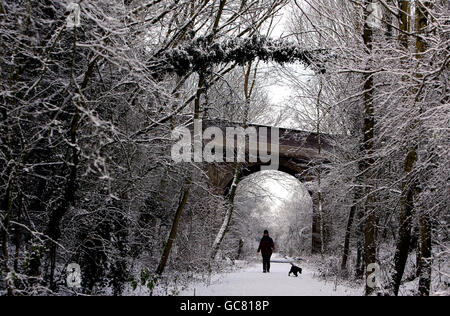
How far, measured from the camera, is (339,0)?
9.70 meters

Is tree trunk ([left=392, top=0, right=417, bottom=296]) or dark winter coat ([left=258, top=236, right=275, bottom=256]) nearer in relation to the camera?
tree trunk ([left=392, top=0, right=417, bottom=296])

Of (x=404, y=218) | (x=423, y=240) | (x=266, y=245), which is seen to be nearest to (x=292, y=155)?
(x=266, y=245)

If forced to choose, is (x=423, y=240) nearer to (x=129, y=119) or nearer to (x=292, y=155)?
(x=129, y=119)

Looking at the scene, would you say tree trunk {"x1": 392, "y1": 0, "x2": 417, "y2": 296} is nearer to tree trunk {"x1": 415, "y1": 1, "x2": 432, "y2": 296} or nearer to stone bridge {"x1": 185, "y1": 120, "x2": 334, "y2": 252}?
tree trunk {"x1": 415, "y1": 1, "x2": 432, "y2": 296}

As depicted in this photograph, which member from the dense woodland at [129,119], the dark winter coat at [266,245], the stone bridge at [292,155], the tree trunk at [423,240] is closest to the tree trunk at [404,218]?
the dense woodland at [129,119]

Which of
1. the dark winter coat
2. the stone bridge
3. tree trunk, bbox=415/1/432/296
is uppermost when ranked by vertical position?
the stone bridge

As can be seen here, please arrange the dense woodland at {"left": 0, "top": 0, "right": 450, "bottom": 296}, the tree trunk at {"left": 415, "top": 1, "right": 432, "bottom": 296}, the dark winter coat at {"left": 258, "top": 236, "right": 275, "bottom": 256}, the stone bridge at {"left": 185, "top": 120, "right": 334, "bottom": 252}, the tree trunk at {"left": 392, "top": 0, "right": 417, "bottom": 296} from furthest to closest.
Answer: the stone bridge at {"left": 185, "top": 120, "right": 334, "bottom": 252}, the dark winter coat at {"left": 258, "top": 236, "right": 275, "bottom": 256}, the tree trunk at {"left": 392, "top": 0, "right": 417, "bottom": 296}, the tree trunk at {"left": 415, "top": 1, "right": 432, "bottom": 296}, the dense woodland at {"left": 0, "top": 0, "right": 450, "bottom": 296}

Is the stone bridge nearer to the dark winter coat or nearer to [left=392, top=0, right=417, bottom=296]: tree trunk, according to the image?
the dark winter coat

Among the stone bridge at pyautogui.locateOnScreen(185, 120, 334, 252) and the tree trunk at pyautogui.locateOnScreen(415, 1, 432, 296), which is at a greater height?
the stone bridge at pyautogui.locateOnScreen(185, 120, 334, 252)

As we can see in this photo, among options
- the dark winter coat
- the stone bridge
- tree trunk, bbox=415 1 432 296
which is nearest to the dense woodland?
tree trunk, bbox=415 1 432 296

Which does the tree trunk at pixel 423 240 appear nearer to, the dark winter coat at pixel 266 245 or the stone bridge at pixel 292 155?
the dark winter coat at pixel 266 245

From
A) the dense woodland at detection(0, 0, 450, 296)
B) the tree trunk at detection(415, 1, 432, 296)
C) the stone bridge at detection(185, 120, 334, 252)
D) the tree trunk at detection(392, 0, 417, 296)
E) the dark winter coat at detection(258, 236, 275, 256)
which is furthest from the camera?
the stone bridge at detection(185, 120, 334, 252)
